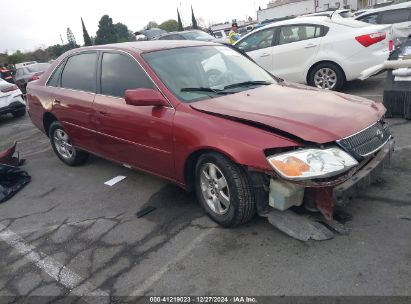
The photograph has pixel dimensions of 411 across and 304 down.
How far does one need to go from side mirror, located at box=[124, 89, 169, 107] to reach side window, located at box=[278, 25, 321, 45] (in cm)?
516

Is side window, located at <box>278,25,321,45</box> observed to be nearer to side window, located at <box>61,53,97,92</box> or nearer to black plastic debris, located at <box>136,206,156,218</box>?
side window, located at <box>61,53,97,92</box>

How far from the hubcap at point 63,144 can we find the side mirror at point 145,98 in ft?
7.67

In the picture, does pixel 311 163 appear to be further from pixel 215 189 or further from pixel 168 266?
pixel 168 266

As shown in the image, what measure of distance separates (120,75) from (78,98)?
0.88m

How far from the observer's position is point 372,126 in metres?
3.30

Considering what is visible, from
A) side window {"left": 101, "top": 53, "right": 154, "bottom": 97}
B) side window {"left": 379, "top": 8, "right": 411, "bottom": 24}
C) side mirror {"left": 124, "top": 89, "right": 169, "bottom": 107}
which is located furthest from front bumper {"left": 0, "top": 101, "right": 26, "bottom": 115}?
side window {"left": 379, "top": 8, "right": 411, "bottom": 24}

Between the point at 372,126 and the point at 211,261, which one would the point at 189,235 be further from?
the point at 372,126

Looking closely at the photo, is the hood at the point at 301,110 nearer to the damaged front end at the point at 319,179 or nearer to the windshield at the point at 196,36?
the damaged front end at the point at 319,179

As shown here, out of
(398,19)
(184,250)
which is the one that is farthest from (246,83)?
(398,19)

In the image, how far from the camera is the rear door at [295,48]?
25.1 feet

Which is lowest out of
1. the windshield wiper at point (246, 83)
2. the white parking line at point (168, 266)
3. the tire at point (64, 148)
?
the white parking line at point (168, 266)

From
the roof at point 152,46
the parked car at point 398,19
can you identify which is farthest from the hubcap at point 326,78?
the parked car at point 398,19

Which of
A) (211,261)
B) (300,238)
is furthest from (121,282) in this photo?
(300,238)

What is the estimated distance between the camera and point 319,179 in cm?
287
